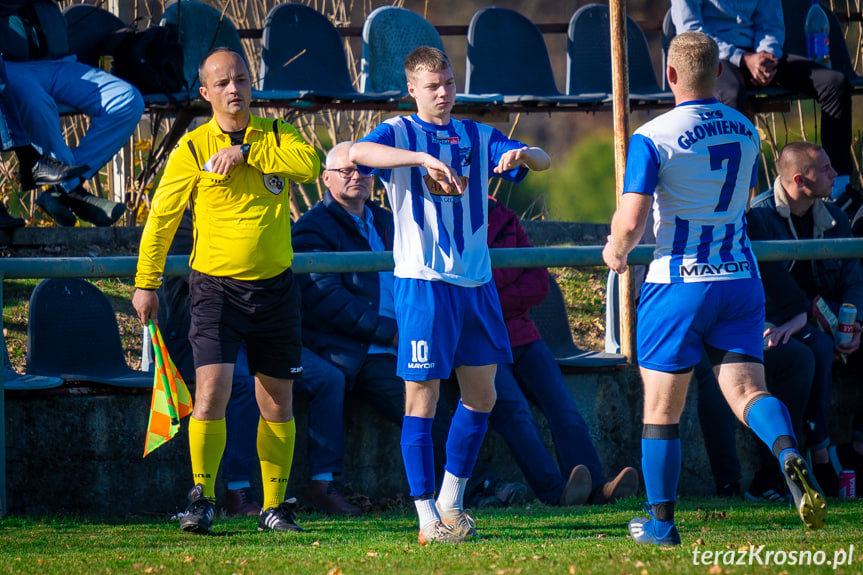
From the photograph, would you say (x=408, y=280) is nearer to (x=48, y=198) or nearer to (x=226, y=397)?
(x=226, y=397)

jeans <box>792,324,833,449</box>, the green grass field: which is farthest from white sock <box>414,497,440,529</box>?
jeans <box>792,324,833,449</box>

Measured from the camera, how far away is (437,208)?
4762 mm

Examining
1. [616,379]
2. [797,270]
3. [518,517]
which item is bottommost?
[518,517]

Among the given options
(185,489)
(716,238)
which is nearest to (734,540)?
(716,238)

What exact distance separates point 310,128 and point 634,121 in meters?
4.40

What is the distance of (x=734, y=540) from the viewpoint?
441cm

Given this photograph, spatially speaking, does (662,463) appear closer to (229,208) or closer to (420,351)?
(420,351)

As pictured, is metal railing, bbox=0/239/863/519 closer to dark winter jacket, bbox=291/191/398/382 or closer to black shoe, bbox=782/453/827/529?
dark winter jacket, bbox=291/191/398/382

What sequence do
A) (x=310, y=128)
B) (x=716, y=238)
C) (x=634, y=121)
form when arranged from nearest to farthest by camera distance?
(x=716, y=238) → (x=310, y=128) → (x=634, y=121)

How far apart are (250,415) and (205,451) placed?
769 mm

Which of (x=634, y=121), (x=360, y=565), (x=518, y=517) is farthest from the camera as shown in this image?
(x=634, y=121)

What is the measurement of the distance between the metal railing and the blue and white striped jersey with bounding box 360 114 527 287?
89 centimetres

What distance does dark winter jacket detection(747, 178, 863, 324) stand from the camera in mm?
6449

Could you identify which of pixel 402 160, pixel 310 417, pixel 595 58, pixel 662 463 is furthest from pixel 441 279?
pixel 595 58
